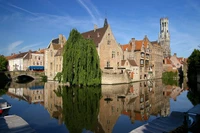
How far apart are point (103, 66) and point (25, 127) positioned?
1407 inches

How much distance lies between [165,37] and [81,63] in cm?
10665

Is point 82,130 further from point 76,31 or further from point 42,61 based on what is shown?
point 42,61

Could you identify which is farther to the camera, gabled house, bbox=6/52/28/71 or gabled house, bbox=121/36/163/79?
gabled house, bbox=6/52/28/71

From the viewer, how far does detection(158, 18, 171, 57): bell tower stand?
403ft

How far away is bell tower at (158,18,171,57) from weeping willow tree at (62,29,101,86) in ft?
301

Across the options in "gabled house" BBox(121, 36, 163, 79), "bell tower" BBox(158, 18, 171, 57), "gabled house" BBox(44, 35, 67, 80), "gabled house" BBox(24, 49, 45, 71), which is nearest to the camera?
"gabled house" BBox(44, 35, 67, 80)

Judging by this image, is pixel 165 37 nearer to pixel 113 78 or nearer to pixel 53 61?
pixel 53 61

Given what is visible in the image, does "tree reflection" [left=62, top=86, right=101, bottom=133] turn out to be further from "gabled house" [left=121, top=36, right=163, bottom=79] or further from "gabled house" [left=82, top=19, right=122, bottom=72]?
"gabled house" [left=121, top=36, right=163, bottom=79]

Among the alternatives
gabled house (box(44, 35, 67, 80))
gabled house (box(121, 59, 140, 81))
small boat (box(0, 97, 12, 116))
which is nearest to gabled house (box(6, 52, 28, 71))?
gabled house (box(44, 35, 67, 80))

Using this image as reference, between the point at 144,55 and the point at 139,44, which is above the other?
the point at 139,44

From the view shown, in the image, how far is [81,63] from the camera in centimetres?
3597

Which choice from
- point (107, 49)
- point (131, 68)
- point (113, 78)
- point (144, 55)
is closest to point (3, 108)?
point (113, 78)

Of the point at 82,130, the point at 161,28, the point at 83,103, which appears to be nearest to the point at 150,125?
the point at 82,130

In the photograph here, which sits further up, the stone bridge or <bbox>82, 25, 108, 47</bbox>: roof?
<bbox>82, 25, 108, 47</bbox>: roof
